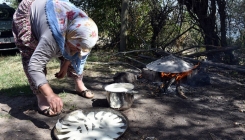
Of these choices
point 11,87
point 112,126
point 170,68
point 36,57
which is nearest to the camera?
point 36,57

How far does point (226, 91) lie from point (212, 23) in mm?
1819

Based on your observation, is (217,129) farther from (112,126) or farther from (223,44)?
(223,44)

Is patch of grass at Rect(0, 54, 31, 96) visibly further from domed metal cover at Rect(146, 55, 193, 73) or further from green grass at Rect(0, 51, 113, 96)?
domed metal cover at Rect(146, 55, 193, 73)

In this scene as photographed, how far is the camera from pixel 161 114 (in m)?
2.46

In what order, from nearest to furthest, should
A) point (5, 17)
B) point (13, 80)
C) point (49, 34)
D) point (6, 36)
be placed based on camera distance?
point (49, 34) < point (13, 80) < point (6, 36) < point (5, 17)

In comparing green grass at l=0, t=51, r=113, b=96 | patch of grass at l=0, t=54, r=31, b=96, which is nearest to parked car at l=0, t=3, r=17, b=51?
green grass at l=0, t=51, r=113, b=96

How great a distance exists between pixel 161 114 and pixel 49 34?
4.36 ft

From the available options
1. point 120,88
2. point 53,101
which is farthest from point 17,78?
point 53,101

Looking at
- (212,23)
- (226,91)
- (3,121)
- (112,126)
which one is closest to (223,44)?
(212,23)

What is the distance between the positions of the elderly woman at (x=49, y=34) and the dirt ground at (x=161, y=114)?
550mm

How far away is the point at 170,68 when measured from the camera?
2.91m

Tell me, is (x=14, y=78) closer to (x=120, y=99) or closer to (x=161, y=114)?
(x=120, y=99)

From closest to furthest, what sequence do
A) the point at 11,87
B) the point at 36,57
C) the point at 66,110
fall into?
the point at 36,57 → the point at 66,110 → the point at 11,87

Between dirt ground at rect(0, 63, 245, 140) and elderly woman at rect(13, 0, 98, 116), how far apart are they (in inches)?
21.7
